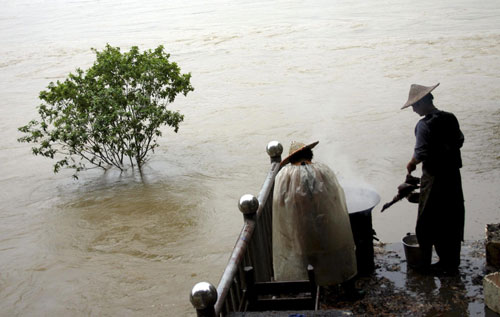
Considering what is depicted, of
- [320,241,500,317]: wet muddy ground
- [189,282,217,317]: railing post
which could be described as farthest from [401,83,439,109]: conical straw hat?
[189,282,217,317]: railing post

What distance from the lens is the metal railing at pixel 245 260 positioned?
9.02 ft

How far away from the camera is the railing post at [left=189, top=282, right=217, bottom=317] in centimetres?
271

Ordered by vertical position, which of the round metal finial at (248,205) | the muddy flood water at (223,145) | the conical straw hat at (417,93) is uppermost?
the conical straw hat at (417,93)

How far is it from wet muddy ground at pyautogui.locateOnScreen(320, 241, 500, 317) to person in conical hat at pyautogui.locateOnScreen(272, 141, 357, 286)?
264 millimetres

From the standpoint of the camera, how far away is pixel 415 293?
460 centimetres

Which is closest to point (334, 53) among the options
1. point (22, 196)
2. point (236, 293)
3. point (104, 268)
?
point (22, 196)

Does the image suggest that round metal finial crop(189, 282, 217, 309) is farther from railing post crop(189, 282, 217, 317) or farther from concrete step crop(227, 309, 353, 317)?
concrete step crop(227, 309, 353, 317)

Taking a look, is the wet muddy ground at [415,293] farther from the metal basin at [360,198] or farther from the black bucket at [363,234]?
the metal basin at [360,198]

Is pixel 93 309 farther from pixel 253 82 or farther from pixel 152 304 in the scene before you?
pixel 253 82

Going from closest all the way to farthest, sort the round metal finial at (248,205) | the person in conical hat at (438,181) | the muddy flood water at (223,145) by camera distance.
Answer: the round metal finial at (248,205) → the person in conical hat at (438,181) → the muddy flood water at (223,145)

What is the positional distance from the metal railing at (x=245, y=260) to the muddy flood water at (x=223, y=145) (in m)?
2.59

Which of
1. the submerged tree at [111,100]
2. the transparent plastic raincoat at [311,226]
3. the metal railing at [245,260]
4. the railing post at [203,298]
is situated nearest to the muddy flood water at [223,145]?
the submerged tree at [111,100]

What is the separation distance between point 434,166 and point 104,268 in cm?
504

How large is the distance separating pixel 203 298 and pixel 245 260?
98cm
